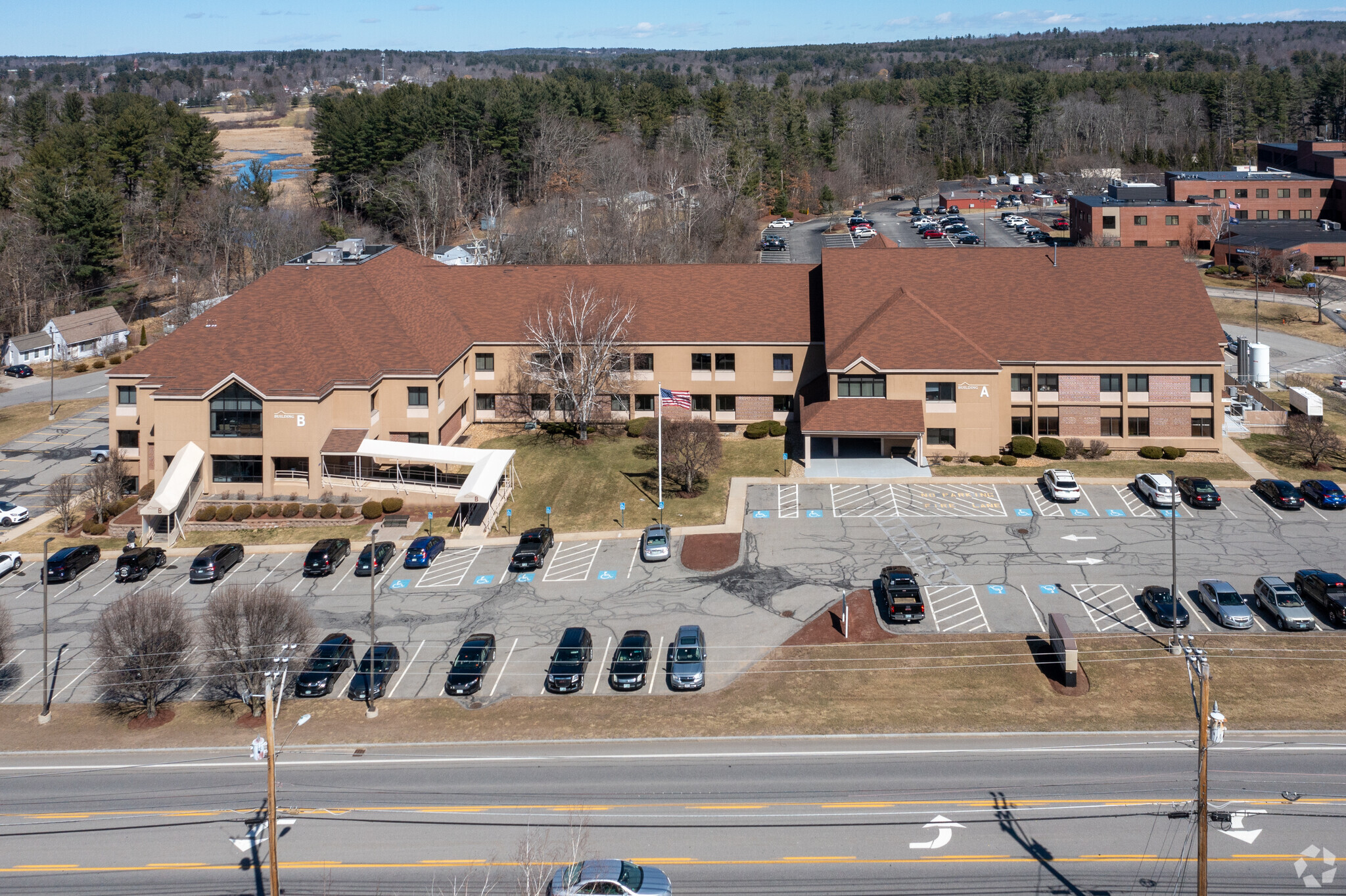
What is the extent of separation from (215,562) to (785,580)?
29.0 m

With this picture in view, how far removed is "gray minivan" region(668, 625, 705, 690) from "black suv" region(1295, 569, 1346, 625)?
90.9 ft

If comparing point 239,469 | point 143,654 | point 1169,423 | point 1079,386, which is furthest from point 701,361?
point 143,654

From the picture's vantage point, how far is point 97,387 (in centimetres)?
10144

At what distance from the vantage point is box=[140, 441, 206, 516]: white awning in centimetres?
6494

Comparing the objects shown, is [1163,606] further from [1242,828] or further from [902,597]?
[1242,828]

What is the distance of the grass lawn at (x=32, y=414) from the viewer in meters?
88.6

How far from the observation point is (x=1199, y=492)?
2549 inches

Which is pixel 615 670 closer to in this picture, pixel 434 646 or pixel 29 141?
pixel 434 646

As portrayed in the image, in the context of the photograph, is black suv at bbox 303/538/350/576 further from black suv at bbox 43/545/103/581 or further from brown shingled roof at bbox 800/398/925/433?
brown shingled roof at bbox 800/398/925/433

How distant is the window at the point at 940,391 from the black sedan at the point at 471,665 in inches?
1319

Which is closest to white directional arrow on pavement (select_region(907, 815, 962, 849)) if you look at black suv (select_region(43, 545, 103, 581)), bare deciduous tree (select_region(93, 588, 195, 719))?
bare deciduous tree (select_region(93, 588, 195, 719))

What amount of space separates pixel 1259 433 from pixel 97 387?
3581 inches

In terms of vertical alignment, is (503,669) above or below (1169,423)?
below

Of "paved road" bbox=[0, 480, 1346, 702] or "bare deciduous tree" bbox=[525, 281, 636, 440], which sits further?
"bare deciduous tree" bbox=[525, 281, 636, 440]
